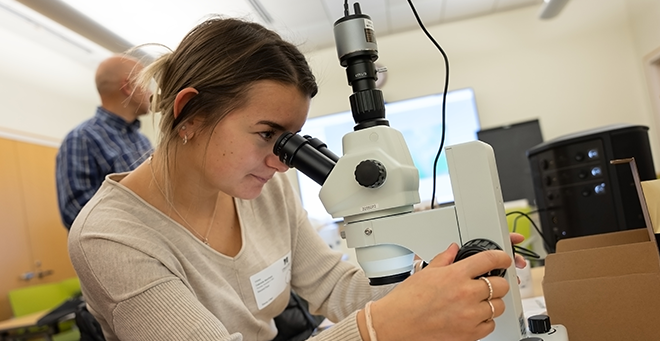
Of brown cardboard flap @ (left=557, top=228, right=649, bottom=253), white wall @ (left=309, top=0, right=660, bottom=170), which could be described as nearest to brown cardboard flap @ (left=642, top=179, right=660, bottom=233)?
brown cardboard flap @ (left=557, top=228, right=649, bottom=253)

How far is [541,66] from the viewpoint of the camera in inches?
186

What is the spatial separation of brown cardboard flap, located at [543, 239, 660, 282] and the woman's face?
513mm

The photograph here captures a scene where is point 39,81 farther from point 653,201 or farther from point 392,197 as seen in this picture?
point 653,201

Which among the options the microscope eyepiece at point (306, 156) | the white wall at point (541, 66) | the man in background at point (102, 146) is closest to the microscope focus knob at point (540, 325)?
the microscope eyepiece at point (306, 156)

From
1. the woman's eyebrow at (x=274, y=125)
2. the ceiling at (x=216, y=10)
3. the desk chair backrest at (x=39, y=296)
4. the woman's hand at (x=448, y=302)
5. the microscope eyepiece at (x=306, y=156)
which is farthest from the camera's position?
the desk chair backrest at (x=39, y=296)

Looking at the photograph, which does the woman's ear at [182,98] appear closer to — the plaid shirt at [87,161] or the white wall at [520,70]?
the plaid shirt at [87,161]

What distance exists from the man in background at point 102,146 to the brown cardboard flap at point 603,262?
1.60m

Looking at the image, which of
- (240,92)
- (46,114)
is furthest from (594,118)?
(46,114)

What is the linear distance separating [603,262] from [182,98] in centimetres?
77

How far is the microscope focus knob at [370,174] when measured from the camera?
2.08 feet

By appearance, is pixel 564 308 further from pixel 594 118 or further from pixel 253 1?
pixel 594 118

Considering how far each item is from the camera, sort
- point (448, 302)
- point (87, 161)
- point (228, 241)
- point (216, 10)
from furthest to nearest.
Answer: point (216, 10), point (87, 161), point (228, 241), point (448, 302)

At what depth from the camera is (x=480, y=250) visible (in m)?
0.60

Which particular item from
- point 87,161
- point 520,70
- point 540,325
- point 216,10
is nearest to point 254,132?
point 540,325
